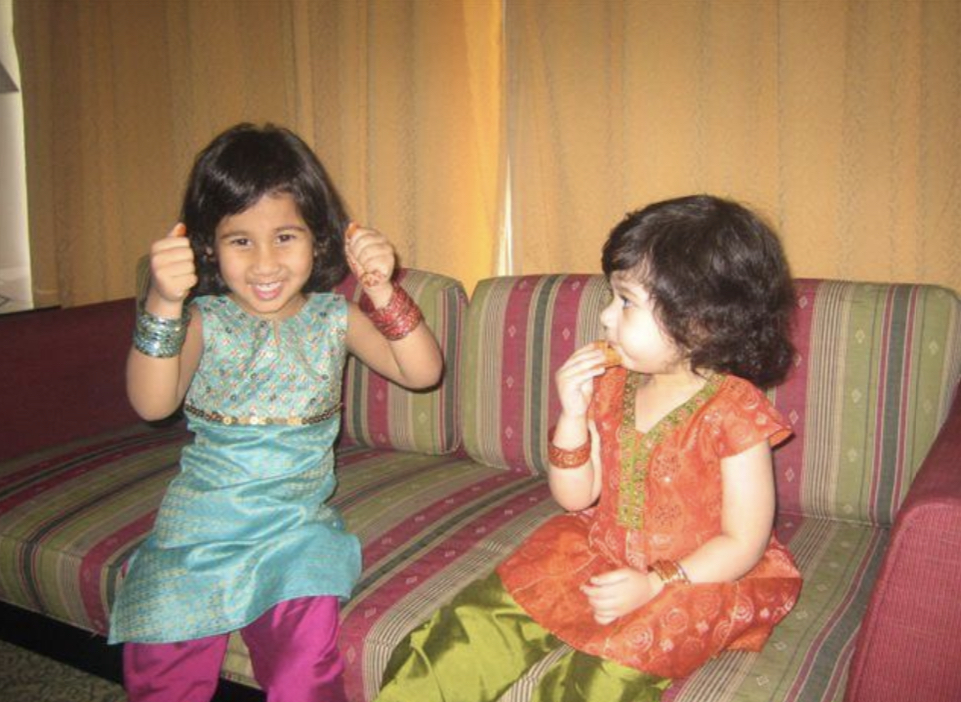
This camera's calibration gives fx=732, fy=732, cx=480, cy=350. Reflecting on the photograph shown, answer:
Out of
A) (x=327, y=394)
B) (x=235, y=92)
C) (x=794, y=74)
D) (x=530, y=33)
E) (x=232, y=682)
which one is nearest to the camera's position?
(x=232, y=682)

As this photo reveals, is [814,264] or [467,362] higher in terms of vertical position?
[814,264]

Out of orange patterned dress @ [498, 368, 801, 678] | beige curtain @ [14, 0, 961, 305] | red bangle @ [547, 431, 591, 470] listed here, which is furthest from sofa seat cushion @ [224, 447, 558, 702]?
beige curtain @ [14, 0, 961, 305]

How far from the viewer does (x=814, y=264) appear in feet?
6.07

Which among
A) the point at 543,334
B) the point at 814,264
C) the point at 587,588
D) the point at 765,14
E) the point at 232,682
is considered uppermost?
the point at 765,14

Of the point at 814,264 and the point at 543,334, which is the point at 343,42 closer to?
the point at 543,334

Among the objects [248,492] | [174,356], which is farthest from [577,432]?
[174,356]

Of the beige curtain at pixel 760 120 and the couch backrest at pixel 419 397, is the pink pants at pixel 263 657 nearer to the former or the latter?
the couch backrest at pixel 419 397

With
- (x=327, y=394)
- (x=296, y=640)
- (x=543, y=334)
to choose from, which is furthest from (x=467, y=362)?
(x=296, y=640)

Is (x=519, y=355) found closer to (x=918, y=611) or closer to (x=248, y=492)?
(x=248, y=492)

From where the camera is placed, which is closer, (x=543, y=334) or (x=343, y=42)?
(x=543, y=334)

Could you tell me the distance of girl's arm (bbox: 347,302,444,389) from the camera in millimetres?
1473

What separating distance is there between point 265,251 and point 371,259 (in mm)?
203

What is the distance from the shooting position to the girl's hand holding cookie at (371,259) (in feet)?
4.50

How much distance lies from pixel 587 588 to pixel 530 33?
1612 mm
